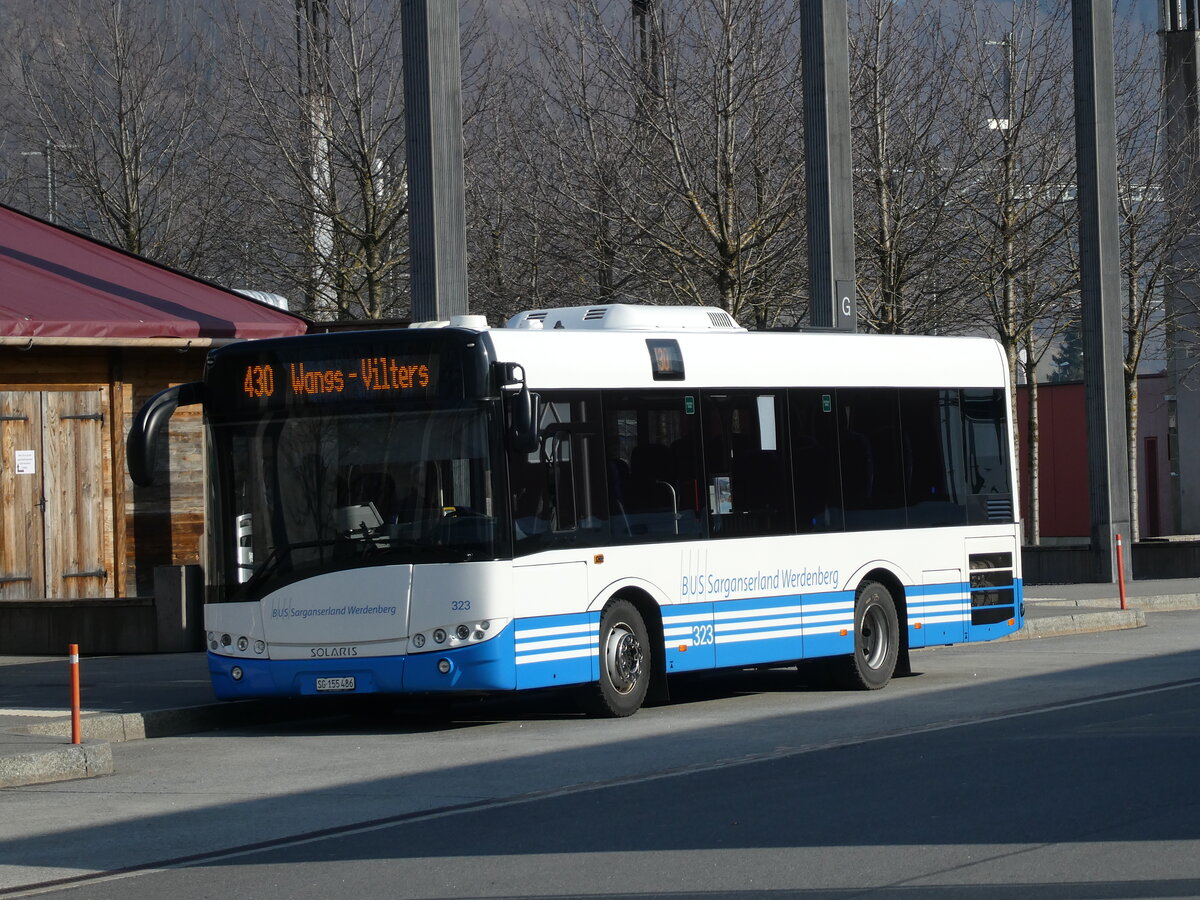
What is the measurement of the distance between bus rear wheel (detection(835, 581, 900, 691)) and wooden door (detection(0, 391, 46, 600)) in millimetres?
8907

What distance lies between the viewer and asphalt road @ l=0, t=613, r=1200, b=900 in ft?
25.4

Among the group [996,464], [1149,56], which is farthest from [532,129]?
[996,464]

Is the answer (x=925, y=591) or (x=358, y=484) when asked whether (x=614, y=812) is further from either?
(x=925, y=591)

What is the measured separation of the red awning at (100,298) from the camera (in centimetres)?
1898

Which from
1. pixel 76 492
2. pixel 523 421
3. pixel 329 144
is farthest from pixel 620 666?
pixel 329 144

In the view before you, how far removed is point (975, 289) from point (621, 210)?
21.9 feet

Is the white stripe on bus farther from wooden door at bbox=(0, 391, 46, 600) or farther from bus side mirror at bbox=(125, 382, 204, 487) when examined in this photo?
wooden door at bbox=(0, 391, 46, 600)

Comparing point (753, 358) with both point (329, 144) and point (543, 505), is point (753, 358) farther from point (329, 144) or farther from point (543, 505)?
point (329, 144)

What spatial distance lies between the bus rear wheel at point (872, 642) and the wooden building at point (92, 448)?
274 inches

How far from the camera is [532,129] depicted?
31.8m

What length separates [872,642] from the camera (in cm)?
1612

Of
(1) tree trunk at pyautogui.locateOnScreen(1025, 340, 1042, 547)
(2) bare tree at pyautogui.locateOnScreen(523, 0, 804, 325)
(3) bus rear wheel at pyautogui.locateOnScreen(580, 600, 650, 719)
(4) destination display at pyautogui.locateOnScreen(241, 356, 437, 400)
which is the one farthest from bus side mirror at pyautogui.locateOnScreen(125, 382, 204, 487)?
(1) tree trunk at pyautogui.locateOnScreen(1025, 340, 1042, 547)

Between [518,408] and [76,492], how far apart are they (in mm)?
8806

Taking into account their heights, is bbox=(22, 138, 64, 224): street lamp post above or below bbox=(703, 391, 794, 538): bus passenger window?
above
